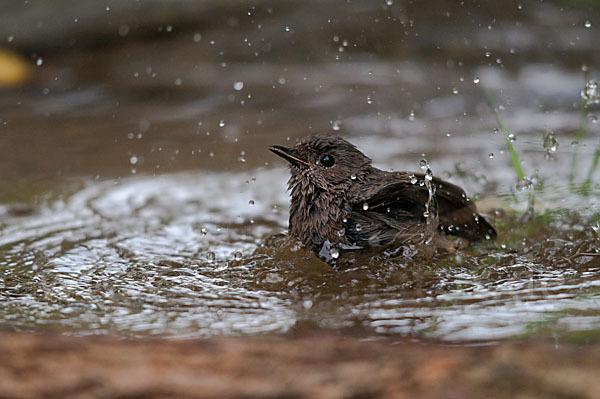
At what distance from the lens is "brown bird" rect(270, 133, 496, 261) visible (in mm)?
4273

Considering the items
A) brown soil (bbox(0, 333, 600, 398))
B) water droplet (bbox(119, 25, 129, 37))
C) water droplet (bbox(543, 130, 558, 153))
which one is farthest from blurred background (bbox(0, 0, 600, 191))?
brown soil (bbox(0, 333, 600, 398))

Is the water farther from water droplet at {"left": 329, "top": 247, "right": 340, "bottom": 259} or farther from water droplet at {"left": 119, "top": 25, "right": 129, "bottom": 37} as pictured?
water droplet at {"left": 119, "top": 25, "right": 129, "bottom": 37}

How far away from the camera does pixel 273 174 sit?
21.0ft

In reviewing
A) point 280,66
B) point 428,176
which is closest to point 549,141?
point 428,176

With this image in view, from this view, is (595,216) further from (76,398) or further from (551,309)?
(76,398)

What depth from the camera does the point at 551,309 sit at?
322cm

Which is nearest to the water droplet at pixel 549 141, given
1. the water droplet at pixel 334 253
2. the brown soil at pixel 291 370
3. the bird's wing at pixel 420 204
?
the bird's wing at pixel 420 204

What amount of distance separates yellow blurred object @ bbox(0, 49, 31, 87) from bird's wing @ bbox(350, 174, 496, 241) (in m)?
6.36

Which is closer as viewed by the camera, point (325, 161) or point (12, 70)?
point (325, 161)

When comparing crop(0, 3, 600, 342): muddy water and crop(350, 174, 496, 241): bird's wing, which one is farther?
crop(350, 174, 496, 241): bird's wing

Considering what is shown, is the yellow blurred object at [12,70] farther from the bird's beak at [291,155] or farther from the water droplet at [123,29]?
the bird's beak at [291,155]

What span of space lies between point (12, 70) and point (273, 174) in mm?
4585

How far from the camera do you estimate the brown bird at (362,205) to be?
14.0 ft

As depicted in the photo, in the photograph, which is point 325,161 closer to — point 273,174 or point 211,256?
point 211,256
